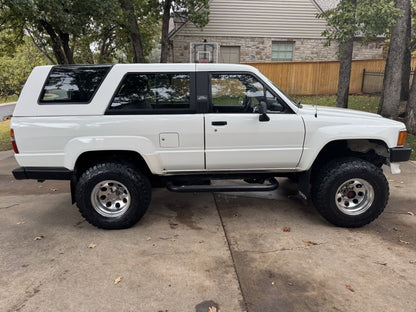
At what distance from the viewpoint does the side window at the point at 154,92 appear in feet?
12.9

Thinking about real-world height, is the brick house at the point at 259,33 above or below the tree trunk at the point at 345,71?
above

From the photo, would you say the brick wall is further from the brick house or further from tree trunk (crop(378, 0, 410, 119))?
tree trunk (crop(378, 0, 410, 119))

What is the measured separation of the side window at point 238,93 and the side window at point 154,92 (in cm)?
36

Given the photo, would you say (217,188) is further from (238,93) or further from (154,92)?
(154,92)

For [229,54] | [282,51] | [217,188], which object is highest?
[282,51]

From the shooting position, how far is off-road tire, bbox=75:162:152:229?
3920 mm

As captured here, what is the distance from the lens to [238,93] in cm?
409

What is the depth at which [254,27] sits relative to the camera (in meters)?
17.2

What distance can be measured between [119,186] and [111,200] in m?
0.21

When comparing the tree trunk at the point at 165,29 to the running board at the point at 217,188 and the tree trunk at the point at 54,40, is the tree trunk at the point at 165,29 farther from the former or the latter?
the running board at the point at 217,188

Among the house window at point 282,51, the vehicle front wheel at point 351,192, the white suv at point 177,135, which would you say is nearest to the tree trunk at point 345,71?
the white suv at point 177,135

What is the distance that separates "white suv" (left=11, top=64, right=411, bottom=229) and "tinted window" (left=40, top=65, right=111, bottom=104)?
0.01 m

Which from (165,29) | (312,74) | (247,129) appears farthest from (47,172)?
(312,74)

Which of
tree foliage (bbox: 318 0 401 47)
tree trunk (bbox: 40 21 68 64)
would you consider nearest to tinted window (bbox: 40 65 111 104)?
tree trunk (bbox: 40 21 68 64)
